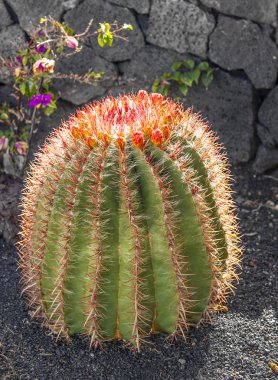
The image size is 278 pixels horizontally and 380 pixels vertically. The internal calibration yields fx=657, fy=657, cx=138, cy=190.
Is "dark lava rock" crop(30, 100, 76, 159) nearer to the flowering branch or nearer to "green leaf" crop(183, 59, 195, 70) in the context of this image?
the flowering branch

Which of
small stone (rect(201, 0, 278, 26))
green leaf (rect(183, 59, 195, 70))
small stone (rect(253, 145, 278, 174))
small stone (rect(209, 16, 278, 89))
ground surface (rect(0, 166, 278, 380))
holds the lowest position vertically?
small stone (rect(253, 145, 278, 174))

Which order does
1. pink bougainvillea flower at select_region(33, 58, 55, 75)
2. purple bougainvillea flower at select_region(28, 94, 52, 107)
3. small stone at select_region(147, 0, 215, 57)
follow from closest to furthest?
pink bougainvillea flower at select_region(33, 58, 55, 75)
purple bougainvillea flower at select_region(28, 94, 52, 107)
small stone at select_region(147, 0, 215, 57)

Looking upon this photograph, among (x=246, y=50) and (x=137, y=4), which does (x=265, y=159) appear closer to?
(x=246, y=50)

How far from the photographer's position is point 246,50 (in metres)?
3.82

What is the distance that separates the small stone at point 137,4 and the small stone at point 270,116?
0.89 metres

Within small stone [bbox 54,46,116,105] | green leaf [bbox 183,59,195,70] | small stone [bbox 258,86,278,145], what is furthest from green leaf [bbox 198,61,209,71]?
small stone [bbox 54,46,116,105]

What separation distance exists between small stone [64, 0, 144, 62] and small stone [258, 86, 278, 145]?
0.83m

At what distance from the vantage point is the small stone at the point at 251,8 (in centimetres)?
369

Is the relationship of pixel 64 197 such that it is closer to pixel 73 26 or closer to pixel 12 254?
pixel 12 254

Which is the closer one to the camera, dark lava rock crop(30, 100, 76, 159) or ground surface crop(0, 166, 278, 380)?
ground surface crop(0, 166, 278, 380)

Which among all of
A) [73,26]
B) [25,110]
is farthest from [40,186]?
[73,26]

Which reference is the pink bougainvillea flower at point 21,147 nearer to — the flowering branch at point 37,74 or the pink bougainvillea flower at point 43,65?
the flowering branch at point 37,74

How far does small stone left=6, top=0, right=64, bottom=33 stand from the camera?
13.0 feet

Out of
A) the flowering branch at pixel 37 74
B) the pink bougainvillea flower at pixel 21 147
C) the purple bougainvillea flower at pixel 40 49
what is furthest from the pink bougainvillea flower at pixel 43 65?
the pink bougainvillea flower at pixel 21 147
